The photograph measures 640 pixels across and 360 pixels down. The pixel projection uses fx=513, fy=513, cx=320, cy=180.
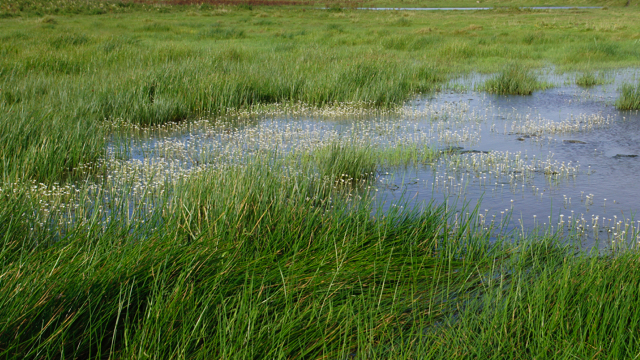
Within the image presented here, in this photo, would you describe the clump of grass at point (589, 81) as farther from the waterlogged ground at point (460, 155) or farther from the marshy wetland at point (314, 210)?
the waterlogged ground at point (460, 155)

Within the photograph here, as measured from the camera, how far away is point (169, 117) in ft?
33.3

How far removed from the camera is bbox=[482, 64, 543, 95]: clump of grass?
13.6m

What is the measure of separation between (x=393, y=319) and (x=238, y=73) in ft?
34.9

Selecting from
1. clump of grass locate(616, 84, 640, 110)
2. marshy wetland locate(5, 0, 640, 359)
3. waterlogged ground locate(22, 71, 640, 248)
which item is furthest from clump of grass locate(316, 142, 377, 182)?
clump of grass locate(616, 84, 640, 110)

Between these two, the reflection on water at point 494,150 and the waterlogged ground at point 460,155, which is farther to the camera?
the reflection on water at point 494,150

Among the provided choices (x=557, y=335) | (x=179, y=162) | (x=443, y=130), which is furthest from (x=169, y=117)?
(x=557, y=335)

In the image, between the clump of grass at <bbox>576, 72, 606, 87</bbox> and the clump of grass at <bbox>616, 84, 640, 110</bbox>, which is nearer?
the clump of grass at <bbox>616, 84, 640, 110</bbox>

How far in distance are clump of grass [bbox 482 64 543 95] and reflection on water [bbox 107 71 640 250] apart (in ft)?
1.38

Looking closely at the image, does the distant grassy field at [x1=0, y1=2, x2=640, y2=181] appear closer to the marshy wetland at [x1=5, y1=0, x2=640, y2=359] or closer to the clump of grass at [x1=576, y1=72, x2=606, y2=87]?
the marshy wetland at [x1=5, y1=0, x2=640, y2=359]

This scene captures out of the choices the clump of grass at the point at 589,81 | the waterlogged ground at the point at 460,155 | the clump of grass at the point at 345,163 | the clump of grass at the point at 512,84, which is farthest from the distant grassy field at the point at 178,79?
the clump of grass at the point at 345,163

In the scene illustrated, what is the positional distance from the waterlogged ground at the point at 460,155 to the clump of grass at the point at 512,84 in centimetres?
42

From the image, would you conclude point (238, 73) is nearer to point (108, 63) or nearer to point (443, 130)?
point (108, 63)

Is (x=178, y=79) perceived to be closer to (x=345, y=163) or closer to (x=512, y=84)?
(x=345, y=163)

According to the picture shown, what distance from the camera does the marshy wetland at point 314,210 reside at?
277cm
